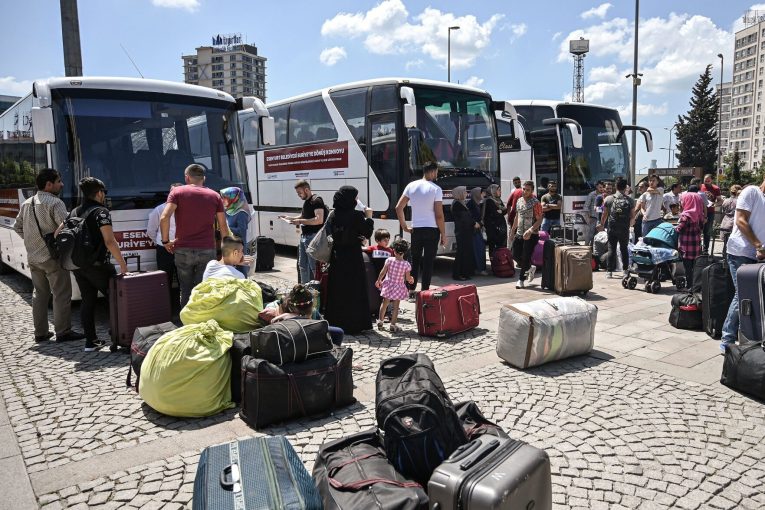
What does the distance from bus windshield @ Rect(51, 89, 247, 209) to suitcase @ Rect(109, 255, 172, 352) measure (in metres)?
1.30

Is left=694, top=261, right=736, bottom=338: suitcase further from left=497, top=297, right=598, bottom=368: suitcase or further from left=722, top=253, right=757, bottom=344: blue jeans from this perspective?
left=497, top=297, right=598, bottom=368: suitcase

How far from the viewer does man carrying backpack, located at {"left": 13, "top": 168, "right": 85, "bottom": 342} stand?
6.62m

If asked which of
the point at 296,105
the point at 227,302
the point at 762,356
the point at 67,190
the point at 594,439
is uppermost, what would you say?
the point at 296,105

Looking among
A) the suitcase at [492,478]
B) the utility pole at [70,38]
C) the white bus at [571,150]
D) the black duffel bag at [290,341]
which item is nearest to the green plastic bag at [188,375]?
the black duffel bag at [290,341]

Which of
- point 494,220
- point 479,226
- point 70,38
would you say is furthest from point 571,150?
point 70,38

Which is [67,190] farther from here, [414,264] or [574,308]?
[574,308]

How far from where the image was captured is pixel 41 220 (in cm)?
661

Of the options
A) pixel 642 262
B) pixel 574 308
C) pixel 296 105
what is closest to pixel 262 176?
pixel 296 105

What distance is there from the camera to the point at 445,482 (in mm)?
2654

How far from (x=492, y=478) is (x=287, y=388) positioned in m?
2.12

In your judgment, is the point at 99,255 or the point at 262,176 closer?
the point at 99,255

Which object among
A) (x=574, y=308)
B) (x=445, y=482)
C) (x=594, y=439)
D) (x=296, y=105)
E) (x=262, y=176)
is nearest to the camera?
(x=445, y=482)

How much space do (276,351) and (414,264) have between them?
17.2 feet

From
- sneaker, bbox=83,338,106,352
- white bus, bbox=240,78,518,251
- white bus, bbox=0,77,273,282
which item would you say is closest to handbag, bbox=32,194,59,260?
white bus, bbox=0,77,273,282
